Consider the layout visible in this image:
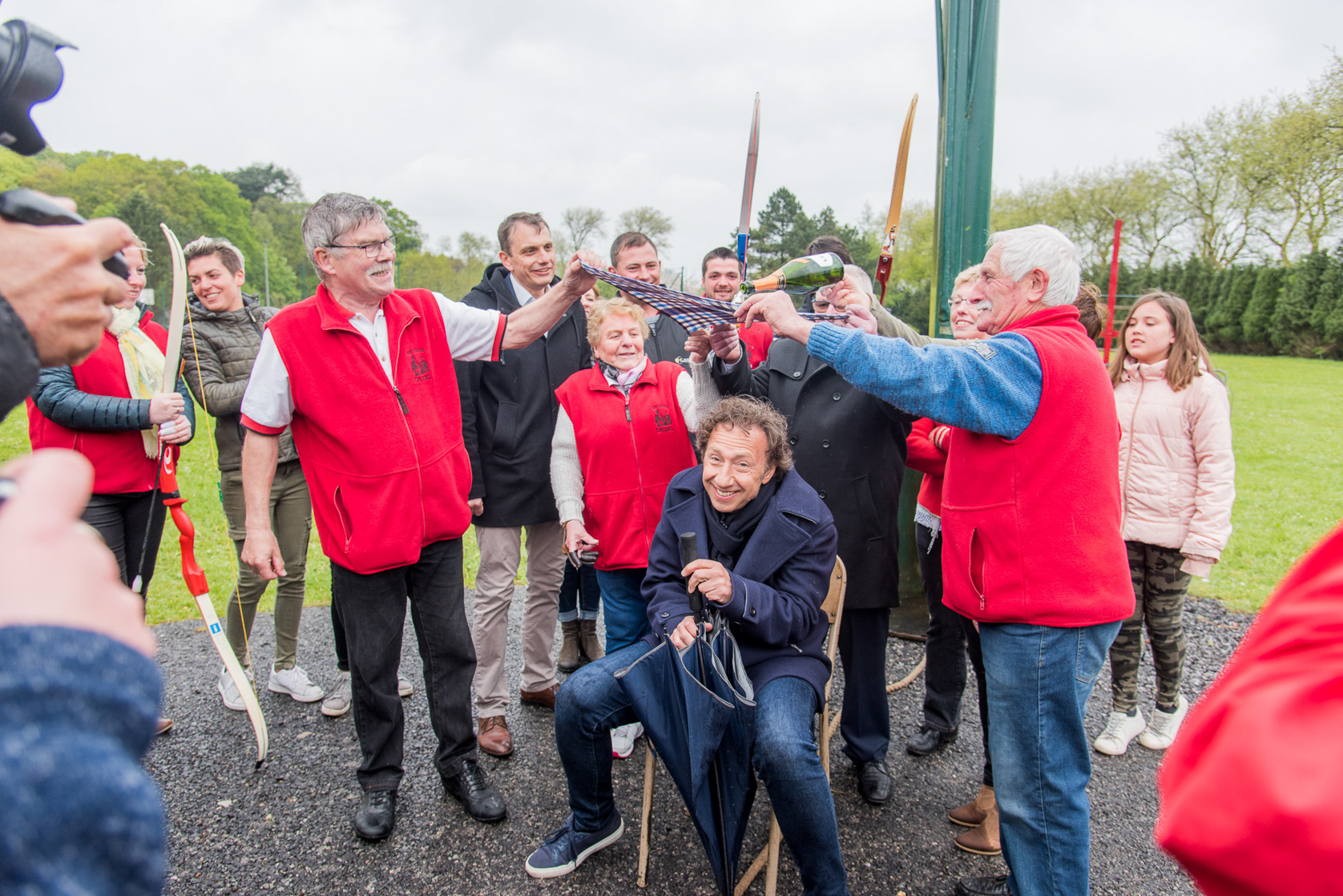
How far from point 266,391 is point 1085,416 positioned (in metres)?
2.80

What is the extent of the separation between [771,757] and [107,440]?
3227 millimetres

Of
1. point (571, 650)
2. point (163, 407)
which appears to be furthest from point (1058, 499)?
point (163, 407)

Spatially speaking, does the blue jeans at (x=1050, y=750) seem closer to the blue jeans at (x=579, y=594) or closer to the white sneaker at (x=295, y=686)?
the blue jeans at (x=579, y=594)

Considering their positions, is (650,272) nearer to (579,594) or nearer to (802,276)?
(579,594)

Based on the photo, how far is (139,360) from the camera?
11.4 feet

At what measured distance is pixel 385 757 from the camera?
3068 mm

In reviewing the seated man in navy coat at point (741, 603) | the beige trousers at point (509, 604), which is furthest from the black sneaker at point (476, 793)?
the beige trousers at point (509, 604)

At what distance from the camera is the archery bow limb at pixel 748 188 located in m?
3.22

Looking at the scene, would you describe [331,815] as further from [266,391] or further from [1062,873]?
[1062,873]

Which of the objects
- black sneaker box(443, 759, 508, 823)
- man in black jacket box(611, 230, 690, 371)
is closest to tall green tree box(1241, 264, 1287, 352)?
man in black jacket box(611, 230, 690, 371)

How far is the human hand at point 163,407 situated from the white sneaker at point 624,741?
8.21ft

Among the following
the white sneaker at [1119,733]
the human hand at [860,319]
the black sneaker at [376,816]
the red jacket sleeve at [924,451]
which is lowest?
the black sneaker at [376,816]

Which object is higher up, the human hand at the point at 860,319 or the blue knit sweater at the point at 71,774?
the human hand at the point at 860,319

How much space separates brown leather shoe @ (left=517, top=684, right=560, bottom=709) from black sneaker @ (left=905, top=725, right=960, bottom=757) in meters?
1.91
